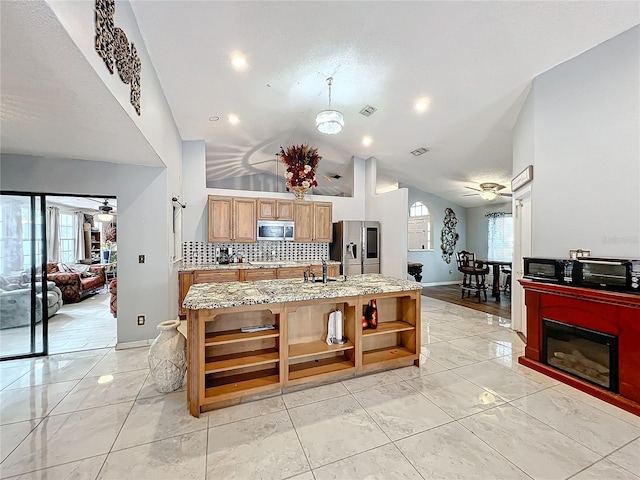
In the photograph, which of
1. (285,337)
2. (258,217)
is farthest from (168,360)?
(258,217)

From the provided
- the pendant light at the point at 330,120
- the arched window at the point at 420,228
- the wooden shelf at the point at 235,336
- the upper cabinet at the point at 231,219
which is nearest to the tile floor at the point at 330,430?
the wooden shelf at the point at 235,336

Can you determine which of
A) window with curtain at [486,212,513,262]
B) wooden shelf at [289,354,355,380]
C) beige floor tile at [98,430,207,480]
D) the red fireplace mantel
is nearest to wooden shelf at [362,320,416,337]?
wooden shelf at [289,354,355,380]

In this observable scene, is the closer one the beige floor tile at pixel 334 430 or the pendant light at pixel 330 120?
the beige floor tile at pixel 334 430

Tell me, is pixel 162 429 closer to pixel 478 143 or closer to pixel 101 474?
pixel 101 474

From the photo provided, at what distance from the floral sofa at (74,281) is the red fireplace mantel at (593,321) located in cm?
800

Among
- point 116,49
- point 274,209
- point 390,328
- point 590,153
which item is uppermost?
point 116,49

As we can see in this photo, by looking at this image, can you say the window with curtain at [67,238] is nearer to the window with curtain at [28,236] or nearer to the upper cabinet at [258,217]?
the window with curtain at [28,236]

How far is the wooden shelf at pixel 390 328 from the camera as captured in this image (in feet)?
8.82

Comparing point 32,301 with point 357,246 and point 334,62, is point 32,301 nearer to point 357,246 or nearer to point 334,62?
point 334,62

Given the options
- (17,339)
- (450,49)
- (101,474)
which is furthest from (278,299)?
(17,339)

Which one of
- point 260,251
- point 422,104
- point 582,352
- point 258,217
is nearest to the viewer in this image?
point 582,352

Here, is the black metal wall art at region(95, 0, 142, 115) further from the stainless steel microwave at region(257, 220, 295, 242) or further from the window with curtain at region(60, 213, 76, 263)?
the window with curtain at region(60, 213, 76, 263)

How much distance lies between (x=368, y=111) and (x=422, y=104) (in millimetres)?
820

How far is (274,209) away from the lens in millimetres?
5379
